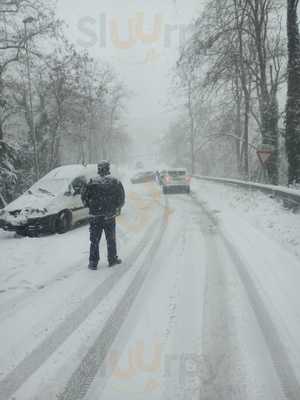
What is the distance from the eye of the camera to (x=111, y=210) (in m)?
6.24

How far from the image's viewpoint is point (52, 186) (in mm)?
11039

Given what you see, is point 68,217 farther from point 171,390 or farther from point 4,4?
point 4,4

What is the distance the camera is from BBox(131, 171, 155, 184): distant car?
35406 mm

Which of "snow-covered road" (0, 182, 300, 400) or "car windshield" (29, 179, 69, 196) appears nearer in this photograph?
"snow-covered road" (0, 182, 300, 400)

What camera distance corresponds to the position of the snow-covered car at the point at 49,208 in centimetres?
962

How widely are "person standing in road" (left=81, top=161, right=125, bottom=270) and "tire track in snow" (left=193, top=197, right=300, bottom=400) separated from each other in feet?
8.18

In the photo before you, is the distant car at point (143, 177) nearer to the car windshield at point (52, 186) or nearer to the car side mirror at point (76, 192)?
the car windshield at point (52, 186)

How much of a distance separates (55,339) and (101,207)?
2915 mm

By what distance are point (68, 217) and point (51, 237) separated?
1.14m

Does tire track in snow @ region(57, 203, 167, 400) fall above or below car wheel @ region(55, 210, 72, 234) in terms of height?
below

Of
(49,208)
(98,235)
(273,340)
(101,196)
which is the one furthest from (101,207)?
(49,208)

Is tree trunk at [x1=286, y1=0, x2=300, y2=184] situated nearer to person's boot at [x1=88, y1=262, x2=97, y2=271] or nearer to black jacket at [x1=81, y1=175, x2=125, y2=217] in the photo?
black jacket at [x1=81, y1=175, x2=125, y2=217]

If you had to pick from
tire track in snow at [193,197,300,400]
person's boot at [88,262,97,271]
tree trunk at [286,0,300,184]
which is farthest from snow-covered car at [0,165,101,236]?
tree trunk at [286,0,300,184]

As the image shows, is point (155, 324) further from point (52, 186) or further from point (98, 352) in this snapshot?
point (52, 186)
